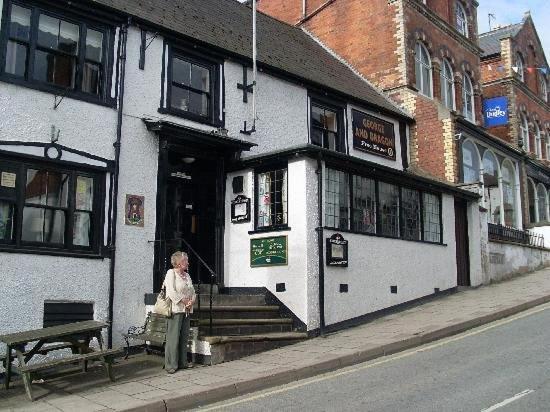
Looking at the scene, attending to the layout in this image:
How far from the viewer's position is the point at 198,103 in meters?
12.6

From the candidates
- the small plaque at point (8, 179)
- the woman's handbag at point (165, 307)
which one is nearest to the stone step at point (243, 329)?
the woman's handbag at point (165, 307)

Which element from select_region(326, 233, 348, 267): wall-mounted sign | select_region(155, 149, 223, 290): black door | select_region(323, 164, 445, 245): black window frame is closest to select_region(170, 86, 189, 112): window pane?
select_region(155, 149, 223, 290): black door

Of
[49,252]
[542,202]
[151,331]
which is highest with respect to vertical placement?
[542,202]

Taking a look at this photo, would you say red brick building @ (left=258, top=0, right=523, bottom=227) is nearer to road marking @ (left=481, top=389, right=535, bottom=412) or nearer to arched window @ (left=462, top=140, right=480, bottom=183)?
arched window @ (left=462, top=140, right=480, bottom=183)

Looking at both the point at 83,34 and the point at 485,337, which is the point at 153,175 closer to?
the point at 83,34

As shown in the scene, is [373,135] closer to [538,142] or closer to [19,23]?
[19,23]

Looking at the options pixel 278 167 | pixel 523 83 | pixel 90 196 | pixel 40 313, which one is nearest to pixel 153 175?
pixel 90 196

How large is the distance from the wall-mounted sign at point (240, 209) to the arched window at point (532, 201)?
1913cm

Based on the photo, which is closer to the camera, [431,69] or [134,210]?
[134,210]

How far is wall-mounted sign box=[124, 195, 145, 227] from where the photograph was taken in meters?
10.7

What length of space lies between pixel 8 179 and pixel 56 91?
6.00ft

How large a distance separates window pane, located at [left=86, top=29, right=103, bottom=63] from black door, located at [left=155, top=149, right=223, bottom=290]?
2.29 m

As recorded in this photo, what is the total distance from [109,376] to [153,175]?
14.2ft

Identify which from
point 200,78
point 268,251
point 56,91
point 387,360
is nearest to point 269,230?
point 268,251
